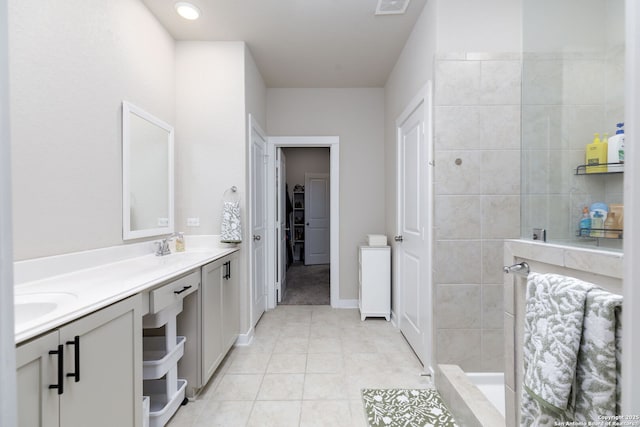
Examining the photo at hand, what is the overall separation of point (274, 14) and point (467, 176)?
191cm

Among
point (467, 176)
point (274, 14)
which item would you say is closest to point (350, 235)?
point (467, 176)

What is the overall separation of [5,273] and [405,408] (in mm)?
2064

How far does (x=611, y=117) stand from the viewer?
992mm

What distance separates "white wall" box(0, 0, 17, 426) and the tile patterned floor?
5.29ft

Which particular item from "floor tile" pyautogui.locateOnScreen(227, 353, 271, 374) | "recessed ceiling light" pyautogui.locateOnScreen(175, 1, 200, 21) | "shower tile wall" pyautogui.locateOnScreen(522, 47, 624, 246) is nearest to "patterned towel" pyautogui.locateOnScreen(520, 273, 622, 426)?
"shower tile wall" pyautogui.locateOnScreen(522, 47, 624, 246)

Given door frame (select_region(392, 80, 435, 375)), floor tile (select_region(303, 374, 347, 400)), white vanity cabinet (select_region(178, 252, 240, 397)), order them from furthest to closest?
door frame (select_region(392, 80, 435, 375))
floor tile (select_region(303, 374, 347, 400))
white vanity cabinet (select_region(178, 252, 240, 397))

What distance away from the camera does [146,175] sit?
2.23 meters

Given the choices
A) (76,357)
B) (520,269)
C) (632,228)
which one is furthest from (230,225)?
(632,228)

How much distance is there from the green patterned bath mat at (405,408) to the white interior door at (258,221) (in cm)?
144

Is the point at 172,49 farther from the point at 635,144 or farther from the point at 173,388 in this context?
the point at 635,144

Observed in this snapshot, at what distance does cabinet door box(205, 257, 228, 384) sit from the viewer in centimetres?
192

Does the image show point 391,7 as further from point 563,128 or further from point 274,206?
point 274,206

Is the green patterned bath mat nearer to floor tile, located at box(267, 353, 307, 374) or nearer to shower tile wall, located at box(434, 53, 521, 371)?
shower tile wall, located at box(434, 53, 521, 371)

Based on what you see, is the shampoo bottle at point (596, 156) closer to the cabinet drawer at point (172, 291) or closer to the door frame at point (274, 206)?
the cabinet drawer at point (172, 291)
